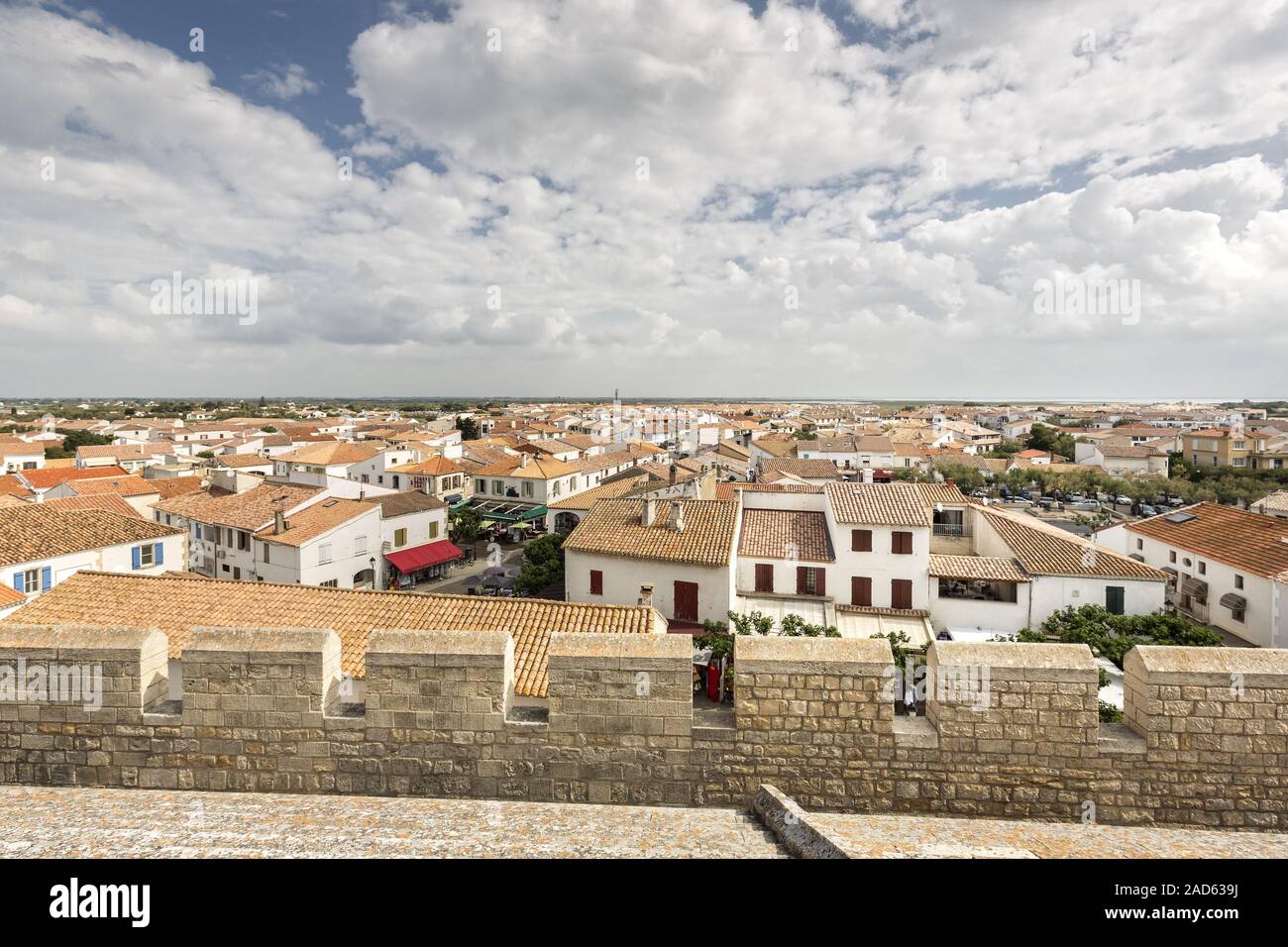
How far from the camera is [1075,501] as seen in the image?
59344mm

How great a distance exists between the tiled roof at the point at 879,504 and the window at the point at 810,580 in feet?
7.40

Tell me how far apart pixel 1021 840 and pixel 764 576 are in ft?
68.0

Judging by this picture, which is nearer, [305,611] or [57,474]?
[305,611]

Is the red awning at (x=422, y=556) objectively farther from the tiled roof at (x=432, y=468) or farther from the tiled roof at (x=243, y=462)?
the tiled roof at (x=243, y=462)

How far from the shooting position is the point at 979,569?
23.4 metres

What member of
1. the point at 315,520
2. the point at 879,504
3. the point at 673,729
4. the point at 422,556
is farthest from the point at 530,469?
→ the point at 673,729

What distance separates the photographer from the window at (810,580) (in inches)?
961

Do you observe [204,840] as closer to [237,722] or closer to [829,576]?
[237,722]

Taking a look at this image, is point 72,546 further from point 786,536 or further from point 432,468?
point 432,468

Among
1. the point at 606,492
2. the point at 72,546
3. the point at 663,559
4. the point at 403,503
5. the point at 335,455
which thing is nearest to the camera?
the point at 72,546

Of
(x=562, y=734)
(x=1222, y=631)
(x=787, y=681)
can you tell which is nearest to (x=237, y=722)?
(x=562, y=734)

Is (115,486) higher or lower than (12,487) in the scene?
higher
